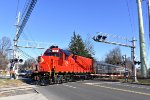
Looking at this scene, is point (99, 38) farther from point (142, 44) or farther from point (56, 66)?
point (142, 44)

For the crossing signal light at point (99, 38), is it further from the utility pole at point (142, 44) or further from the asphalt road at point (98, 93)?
the asphalt road at point (98, 93)

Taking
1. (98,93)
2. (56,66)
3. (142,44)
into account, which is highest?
(142,44)

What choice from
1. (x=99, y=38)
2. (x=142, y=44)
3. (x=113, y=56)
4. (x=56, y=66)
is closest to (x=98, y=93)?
(x=56, y=66)

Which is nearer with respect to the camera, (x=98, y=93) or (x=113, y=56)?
(x=98, y=93)

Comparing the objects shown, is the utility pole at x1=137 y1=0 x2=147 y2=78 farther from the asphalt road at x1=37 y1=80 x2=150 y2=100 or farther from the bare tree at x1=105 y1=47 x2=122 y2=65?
the bare tree at x1=105 y1=47 x2=122 y2=65

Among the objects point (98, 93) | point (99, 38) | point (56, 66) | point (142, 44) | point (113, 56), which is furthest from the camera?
point (113, 56)

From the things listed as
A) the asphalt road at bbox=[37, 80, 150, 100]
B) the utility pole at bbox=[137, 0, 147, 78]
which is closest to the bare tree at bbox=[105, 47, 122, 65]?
the utility pole at bbox=[137, 0, 147, 78]

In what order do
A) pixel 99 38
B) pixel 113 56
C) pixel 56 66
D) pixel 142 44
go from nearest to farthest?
pixel 56 66, pixel 99 38, pixel 142 44, pixel 113 56

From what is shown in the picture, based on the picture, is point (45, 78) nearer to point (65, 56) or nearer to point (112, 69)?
point (65, 56)

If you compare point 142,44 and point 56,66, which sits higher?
point 142,44

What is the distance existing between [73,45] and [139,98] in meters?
91.2

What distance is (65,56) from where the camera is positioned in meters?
40.0

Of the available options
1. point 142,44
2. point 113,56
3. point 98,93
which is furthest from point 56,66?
point 113,56

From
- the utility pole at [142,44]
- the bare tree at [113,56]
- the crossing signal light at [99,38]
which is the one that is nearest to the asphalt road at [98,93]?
the crossing signal light at [99,38]
